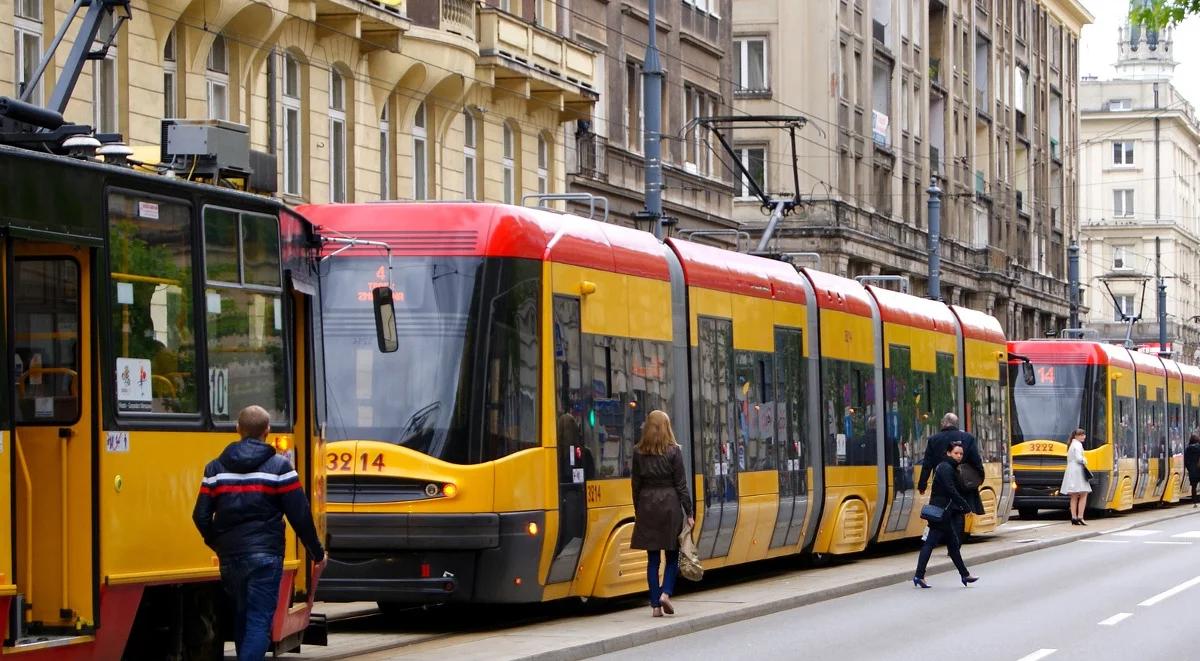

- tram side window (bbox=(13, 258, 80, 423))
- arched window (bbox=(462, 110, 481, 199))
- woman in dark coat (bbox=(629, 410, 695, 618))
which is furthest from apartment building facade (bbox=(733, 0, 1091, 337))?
tram side window (bbox=(13, 258, 80, 423))

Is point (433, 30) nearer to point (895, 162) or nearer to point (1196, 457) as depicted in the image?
point (1196, 457)

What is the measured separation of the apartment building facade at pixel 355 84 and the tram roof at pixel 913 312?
7.88 metres

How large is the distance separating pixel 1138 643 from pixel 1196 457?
3207 centimetres

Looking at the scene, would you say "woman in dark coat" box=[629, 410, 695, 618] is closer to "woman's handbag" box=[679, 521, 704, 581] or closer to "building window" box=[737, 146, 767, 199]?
"woman's handbag" box=[679, 521, 704, 581]

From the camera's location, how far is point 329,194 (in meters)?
29.5

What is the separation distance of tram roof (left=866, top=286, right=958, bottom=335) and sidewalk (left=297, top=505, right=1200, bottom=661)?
2.92m

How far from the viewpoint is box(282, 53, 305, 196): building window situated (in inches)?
1120

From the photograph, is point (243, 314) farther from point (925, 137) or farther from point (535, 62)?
point (925, 137)

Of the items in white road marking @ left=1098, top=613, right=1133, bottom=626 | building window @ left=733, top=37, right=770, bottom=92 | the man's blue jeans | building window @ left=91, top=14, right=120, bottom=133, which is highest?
building window @ left=733, top=37, right=770, bottom=92

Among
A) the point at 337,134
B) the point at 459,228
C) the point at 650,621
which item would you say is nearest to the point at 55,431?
the point at 459,228

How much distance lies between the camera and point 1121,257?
12462cm

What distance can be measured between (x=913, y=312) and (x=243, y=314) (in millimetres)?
16844

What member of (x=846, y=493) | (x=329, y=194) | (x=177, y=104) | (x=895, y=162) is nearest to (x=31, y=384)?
(x=846, y=493)

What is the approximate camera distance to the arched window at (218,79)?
26.8m
